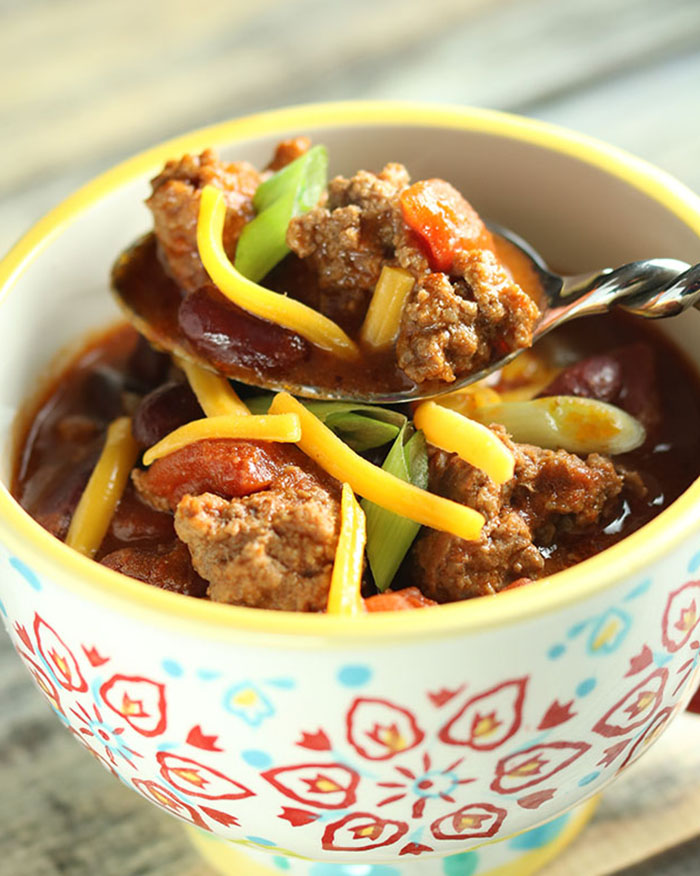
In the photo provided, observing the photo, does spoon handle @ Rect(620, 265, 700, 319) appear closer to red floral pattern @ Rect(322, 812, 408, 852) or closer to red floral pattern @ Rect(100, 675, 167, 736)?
red floral pattern @ Rect(322, 812, 408, 852)

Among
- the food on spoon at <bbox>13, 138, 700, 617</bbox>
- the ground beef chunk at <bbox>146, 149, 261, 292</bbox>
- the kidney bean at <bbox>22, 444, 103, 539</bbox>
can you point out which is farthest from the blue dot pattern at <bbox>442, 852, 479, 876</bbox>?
the ground beef chunk at <bbox>146, 149, 261, 292</bbox>

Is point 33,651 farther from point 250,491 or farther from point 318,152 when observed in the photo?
point 318,152

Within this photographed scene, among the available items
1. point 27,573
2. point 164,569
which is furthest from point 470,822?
point 27,573

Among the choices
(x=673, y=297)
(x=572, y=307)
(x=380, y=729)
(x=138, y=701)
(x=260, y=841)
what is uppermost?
(x=673, y=297)

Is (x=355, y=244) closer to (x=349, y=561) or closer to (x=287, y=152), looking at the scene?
(x=287, y=152)

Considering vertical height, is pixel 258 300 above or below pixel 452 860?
above

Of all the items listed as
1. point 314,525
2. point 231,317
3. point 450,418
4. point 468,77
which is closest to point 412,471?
point 450,418
